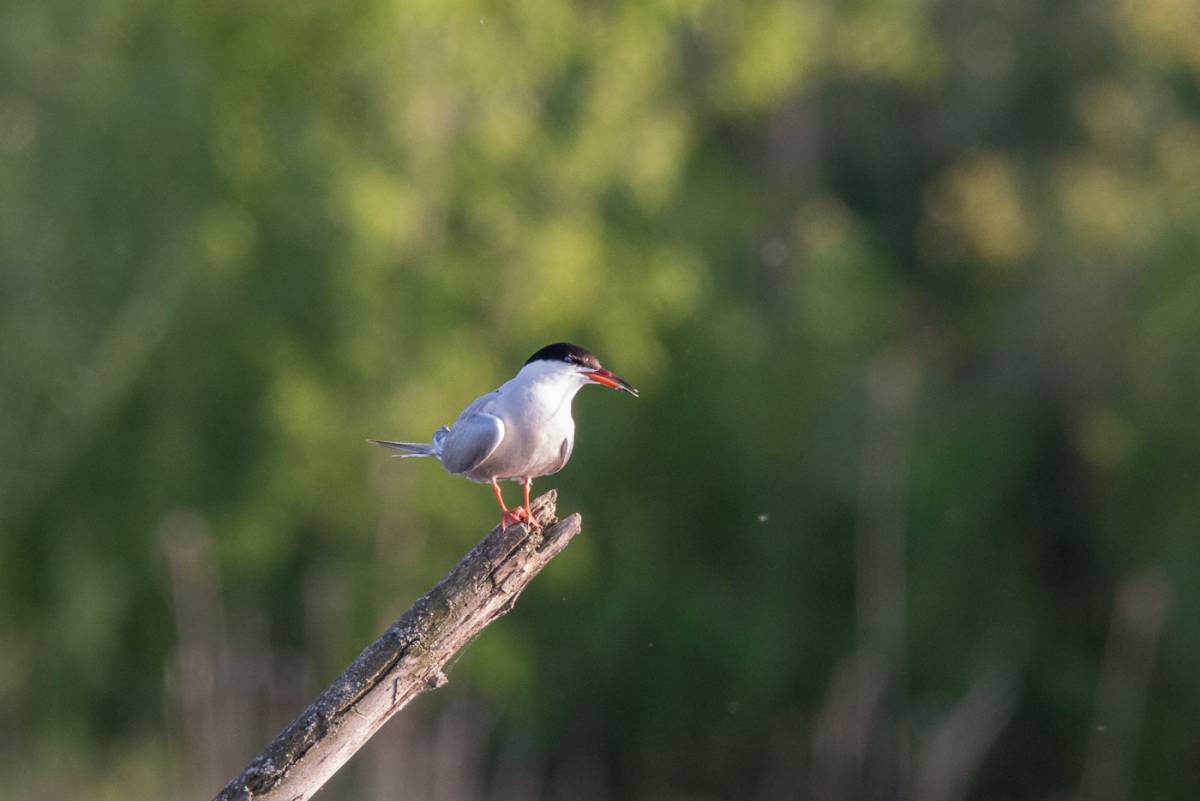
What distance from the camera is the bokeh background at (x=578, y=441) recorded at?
10.3 meters

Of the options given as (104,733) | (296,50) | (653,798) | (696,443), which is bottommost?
(653,798)

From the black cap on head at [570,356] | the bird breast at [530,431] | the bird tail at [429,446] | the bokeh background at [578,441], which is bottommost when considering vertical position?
the bokeh background at [578,441]

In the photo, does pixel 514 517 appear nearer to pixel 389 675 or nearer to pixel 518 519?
pixel 518 519

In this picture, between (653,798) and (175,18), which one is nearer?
(175,18)

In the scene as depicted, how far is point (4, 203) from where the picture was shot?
385 inches

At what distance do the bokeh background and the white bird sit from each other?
511cm

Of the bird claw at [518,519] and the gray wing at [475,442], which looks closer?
the bird claw at [518,519]

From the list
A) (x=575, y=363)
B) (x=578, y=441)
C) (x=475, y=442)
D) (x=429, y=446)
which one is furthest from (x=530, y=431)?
→ (x=578, y=441)

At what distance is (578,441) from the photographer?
12.1 metres

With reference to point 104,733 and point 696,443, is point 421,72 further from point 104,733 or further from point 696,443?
point 104,733

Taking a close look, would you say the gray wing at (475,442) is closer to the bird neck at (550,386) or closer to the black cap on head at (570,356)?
the bird neck at (550,386)

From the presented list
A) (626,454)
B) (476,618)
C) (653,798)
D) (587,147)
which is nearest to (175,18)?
(587,147)

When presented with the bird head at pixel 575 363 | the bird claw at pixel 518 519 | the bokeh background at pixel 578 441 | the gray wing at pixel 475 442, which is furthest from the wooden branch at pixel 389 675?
the bokeh background at pixel 578 441

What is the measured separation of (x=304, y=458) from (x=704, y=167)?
253 inches
